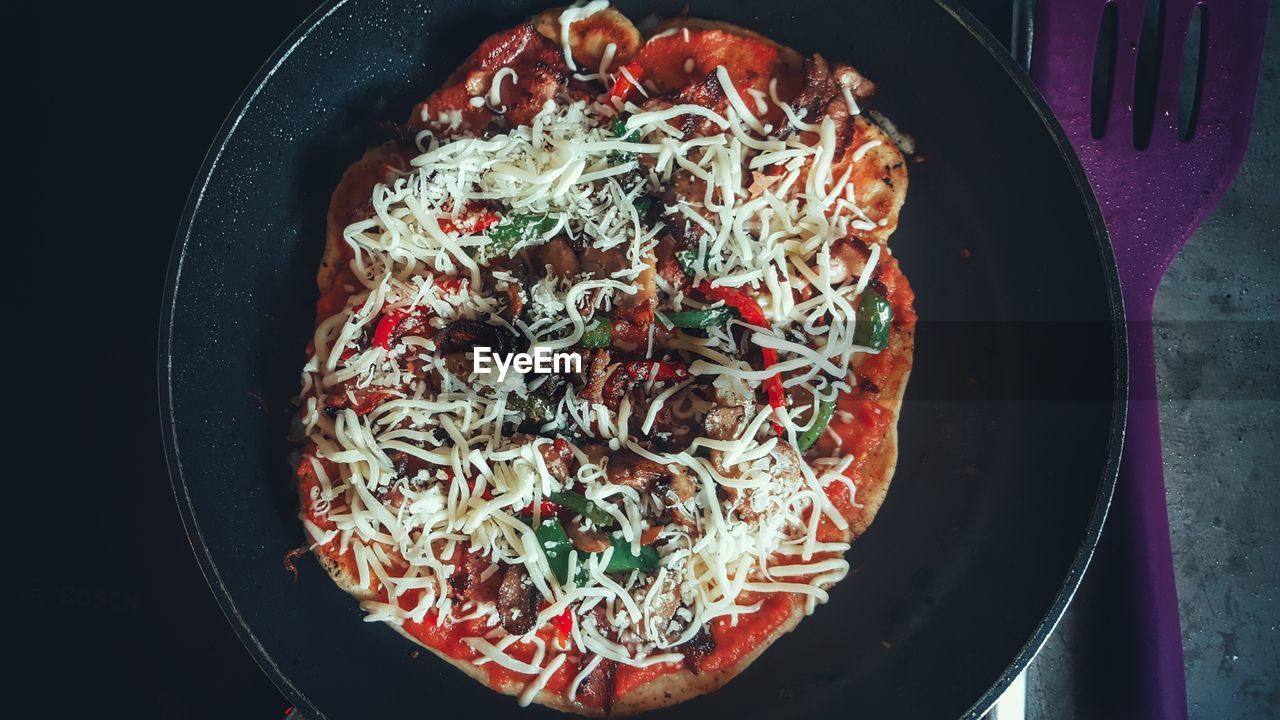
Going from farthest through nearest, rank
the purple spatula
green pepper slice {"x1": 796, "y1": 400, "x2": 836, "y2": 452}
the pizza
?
the purple spatula
green pepper slice {"x1": 796, "y1": 400, "x2": 836, "y2": 452}
the pizza

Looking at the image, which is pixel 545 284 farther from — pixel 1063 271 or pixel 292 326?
pixel 1063 271

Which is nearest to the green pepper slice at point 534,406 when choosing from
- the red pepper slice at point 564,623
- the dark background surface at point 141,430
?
the red pepper slice at point 564,623

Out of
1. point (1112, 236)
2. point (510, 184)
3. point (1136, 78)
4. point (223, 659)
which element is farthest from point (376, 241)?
point (1136, 78)

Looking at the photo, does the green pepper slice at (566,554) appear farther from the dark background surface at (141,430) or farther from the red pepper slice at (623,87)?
the red pepper slice at (623,87)

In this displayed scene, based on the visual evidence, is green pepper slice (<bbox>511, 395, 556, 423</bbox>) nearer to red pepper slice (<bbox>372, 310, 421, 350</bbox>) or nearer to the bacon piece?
red pepper slice (<bbox>372, 310, 421, 350</bbox>)

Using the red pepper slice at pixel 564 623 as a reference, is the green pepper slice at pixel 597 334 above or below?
above

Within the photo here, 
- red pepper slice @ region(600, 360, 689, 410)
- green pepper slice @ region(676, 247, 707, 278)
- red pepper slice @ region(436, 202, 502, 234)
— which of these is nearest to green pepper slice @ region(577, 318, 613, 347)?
red pepper slice @ region(600, 360, 689, 410)
